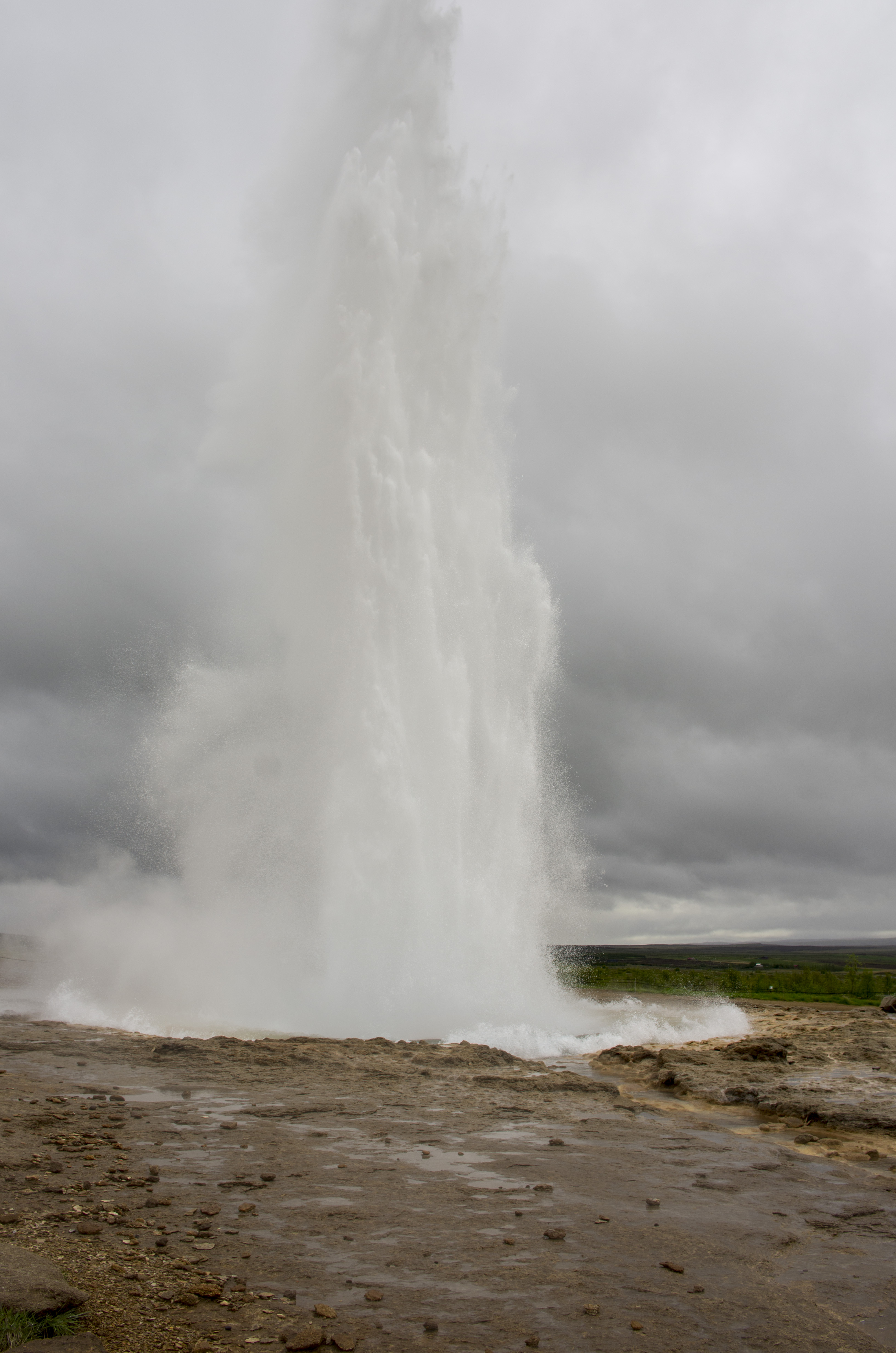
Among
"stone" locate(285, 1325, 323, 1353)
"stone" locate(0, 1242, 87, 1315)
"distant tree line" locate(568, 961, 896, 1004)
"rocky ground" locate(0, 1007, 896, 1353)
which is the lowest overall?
"distant tree line" locate(568, 961, 896, 1004)

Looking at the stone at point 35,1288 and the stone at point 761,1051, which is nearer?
the stone at point 35,1288

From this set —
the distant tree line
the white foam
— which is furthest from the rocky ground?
the distant tree line

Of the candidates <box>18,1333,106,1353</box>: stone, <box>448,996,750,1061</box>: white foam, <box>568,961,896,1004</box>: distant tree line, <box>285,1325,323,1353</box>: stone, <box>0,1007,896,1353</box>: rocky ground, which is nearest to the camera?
<box>18,1333,106,1353</box>: stone

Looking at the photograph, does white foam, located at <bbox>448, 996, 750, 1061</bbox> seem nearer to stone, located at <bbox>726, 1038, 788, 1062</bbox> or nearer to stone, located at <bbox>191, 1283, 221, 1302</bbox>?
stone, located at <bbox>726, 1038, 788, 1062</bbox>

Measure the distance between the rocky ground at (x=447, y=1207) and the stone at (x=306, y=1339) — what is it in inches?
0.7

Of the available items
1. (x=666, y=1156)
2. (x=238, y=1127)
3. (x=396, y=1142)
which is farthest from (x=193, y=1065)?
(x=666, y=1156)

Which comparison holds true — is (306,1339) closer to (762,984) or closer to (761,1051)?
(761,1051)

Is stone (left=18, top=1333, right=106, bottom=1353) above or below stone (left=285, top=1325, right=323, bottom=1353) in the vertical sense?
above

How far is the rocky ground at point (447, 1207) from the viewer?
5590 mm

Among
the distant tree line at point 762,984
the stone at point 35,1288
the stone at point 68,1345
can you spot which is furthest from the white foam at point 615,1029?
the stone at point 68,1345

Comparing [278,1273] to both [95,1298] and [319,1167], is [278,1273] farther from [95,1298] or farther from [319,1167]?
[319,1167]

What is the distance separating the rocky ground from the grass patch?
145 mm

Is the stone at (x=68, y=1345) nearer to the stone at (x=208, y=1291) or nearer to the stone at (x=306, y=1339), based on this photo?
the stone at (x=208, y=1291)

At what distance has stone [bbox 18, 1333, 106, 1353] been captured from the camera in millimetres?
4695
